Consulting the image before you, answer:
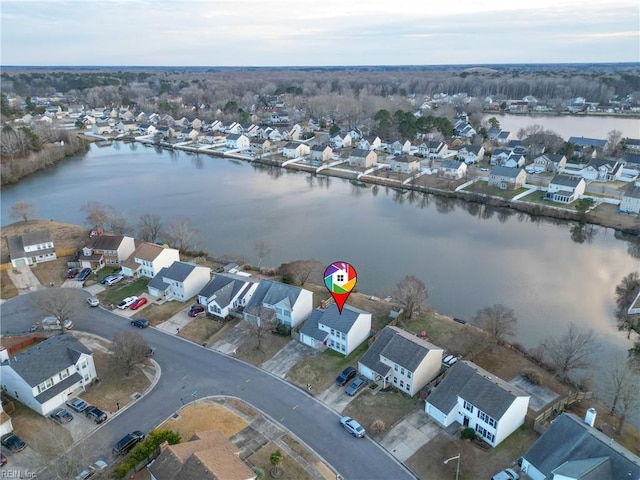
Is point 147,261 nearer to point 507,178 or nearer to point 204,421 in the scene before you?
point 204,421

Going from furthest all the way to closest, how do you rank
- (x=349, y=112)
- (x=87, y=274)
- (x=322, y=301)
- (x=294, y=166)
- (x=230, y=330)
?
1. (x=349, y=112)
2. (x=294, y=166)
3. (x=87, y=274)
4. (x=322, y=301)
5. (x=230, y=330)

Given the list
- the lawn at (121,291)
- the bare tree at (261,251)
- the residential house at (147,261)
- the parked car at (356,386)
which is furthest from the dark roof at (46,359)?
the bare tree at (261,251)

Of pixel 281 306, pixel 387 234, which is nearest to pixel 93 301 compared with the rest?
pixel 281 306

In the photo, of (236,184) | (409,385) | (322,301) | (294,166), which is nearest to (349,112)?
(294,166)

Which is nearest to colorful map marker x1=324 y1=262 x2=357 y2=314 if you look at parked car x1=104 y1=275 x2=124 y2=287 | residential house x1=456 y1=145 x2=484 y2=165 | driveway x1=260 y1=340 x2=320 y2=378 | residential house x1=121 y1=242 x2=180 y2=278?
driveway x1=260 y1=340 x2=320 y2=378

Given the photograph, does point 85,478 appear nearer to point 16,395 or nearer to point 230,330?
point 16,395

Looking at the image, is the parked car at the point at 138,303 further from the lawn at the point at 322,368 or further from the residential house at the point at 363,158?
the residential house at the point at 363,158

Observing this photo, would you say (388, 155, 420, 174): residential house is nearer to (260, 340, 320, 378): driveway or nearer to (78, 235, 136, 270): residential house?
(78, 235, 136, 270): residential house
